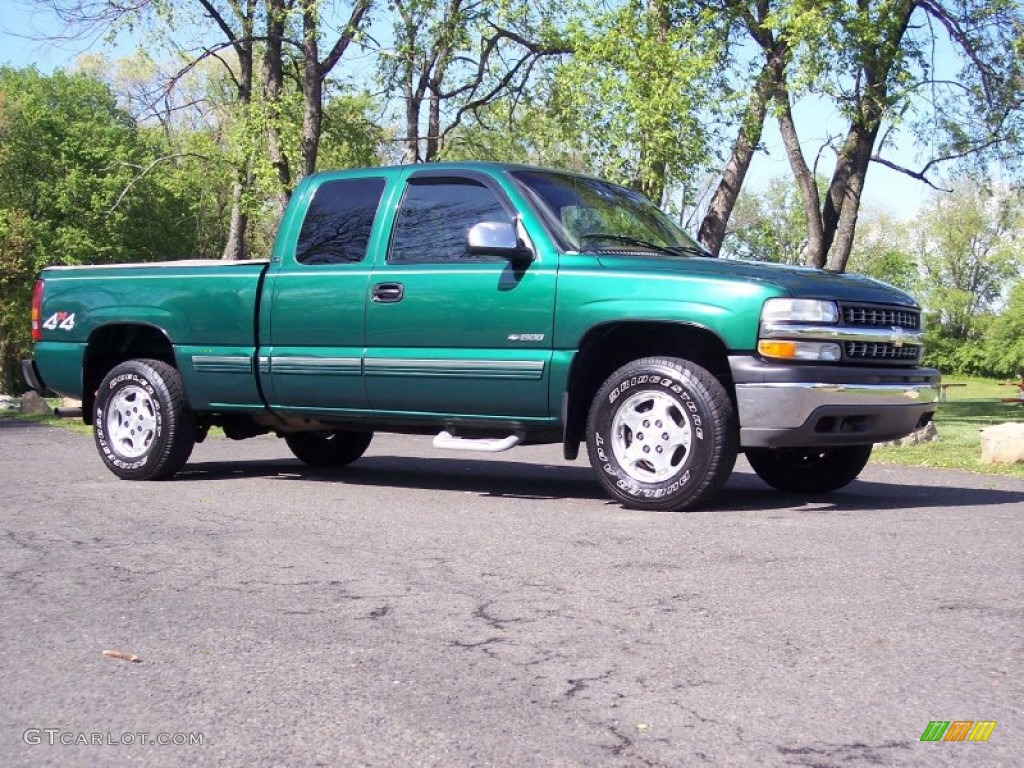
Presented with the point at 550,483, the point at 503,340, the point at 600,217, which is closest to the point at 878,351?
the point at 600,217

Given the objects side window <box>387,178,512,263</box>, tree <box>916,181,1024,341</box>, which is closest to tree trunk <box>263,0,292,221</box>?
side window <box>387,178,512,263</box>

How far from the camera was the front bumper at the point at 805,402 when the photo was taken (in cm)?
670

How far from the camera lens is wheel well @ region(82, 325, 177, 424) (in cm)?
924

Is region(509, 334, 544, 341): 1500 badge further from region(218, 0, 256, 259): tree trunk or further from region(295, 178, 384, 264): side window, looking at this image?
region(218, 0, 256, 259): tree trunk

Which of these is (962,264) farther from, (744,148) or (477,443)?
(477,443)

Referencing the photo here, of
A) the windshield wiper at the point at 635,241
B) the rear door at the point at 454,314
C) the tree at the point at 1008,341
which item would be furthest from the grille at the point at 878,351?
the tree at the point at 1008,341

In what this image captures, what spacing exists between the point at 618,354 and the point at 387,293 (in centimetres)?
151

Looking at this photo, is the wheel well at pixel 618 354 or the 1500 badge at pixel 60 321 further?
the 1500 badge at pixel 60 321

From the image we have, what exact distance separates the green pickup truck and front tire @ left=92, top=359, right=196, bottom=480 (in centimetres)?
2

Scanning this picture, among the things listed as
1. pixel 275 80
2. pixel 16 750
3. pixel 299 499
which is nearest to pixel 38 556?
pixel 299 499

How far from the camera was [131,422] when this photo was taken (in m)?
9.08

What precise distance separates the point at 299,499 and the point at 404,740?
4761mm

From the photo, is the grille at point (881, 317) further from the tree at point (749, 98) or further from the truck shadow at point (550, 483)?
the tree at point (749, 98)

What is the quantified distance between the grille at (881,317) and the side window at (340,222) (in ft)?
10.2
